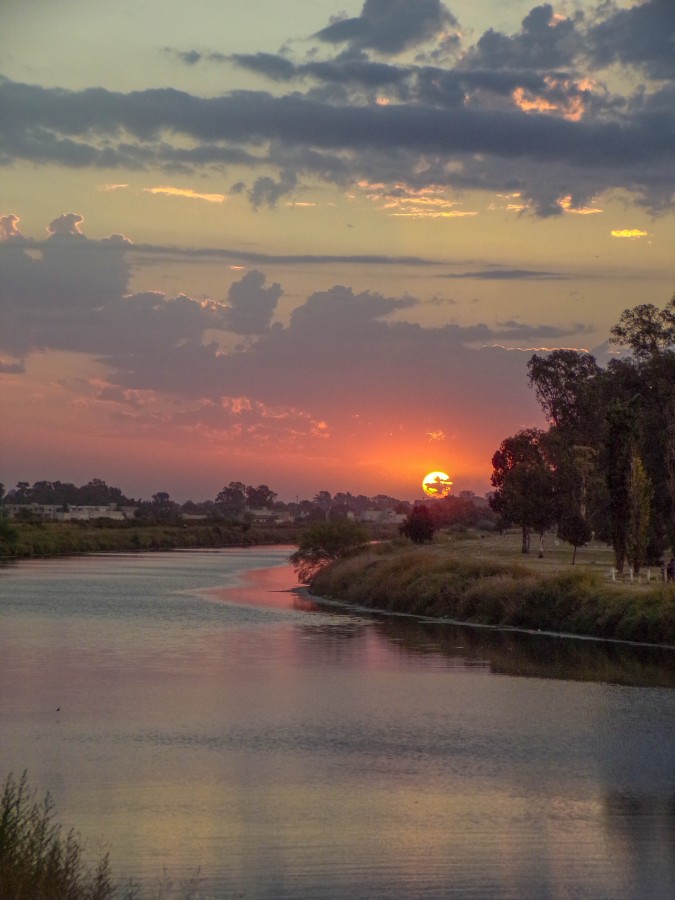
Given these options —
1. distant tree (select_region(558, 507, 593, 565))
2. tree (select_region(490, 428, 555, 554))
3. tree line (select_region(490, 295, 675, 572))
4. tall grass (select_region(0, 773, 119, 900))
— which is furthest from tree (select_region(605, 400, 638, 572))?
tall grass (select_region(0, 773, 119, 900))

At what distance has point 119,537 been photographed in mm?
150125

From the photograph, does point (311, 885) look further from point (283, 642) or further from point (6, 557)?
point (6, 557)

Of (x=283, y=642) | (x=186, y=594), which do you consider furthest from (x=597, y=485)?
(x=283, y=642)

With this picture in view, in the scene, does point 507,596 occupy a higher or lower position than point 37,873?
higher

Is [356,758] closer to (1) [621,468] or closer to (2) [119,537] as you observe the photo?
(1) [621,468]

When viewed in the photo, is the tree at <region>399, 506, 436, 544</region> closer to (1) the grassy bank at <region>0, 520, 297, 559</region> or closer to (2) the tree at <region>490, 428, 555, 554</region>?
(2) the tree at <region>490, 428, 555, 554</region>

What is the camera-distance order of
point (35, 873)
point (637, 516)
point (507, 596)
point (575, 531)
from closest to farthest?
point (35, 873) < point (507, 596) < point (637, 516) < point (575, 531)

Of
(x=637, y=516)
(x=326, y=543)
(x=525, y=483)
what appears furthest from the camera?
(x=525, y=483)

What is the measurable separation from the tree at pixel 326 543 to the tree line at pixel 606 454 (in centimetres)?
1127

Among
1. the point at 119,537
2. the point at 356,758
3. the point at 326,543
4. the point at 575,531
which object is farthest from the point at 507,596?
the point at 119,537

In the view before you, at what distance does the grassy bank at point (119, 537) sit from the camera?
124m

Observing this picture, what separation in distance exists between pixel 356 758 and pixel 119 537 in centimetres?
13193

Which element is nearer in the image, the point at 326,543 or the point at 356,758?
the point at 356,758

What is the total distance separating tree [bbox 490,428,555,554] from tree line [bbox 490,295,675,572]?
7 centimetres
